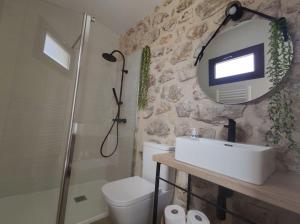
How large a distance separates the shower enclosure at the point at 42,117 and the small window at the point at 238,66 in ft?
4.33

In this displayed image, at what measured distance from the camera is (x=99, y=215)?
5.23 ft

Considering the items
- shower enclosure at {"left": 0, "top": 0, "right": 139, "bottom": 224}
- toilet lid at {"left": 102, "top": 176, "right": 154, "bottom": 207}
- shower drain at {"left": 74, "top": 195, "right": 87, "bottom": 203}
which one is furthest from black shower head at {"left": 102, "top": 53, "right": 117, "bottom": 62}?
shower drain at {"left": 74, "top": 195, "right": 87, "bottom": 203}

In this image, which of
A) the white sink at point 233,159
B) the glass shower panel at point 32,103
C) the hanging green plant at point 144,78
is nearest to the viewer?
the white sink at point 233,159

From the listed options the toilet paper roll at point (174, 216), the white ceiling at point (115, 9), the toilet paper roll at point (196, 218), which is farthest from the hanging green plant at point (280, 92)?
the white ceiling at point (115, 9)

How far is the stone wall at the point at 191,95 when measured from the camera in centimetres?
92

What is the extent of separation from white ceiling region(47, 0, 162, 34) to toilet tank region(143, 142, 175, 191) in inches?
69.0

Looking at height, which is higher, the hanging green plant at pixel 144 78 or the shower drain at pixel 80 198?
the hanging green plant at pixel 144 78

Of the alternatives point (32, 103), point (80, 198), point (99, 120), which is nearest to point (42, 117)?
point (32, 103)

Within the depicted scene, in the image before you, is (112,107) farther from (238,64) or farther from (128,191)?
(238,64)

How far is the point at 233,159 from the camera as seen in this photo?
2.51 feet

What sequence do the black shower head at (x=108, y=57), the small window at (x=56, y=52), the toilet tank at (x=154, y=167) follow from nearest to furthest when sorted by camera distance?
the toilet tank at (x=154, y=167) < the small window at (x=56, y=52) < the black shower head at (x=108, y=57)

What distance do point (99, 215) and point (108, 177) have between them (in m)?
0.45

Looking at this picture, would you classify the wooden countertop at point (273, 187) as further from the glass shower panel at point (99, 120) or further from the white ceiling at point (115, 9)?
the white ceiling at point (115, 9)

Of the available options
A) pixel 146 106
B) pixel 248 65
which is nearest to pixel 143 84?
pixel 146 106
